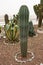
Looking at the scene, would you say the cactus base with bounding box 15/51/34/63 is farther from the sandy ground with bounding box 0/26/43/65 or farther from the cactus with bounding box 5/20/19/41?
the cactus with bounding box 5/20/19/41

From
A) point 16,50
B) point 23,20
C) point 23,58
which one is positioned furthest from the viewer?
point 16,50

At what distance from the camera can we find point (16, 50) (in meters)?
2.10

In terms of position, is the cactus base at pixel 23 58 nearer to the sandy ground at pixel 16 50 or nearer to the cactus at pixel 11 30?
the sandy ground at pixel 16 50

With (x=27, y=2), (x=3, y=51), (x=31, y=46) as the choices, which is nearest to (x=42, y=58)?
(x=31, y=46)

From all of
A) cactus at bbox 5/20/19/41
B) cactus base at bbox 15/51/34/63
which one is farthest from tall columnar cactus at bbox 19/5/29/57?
cactus at bbox 5/20/19/41

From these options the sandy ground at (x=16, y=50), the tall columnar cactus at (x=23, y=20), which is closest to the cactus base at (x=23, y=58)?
the sandy ground at (x=16, y=50)

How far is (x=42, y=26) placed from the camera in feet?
9.06

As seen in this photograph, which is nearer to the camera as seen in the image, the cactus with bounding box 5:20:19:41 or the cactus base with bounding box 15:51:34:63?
the cactus base with bounding box 15:51:34:63

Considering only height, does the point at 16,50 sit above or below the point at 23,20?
below

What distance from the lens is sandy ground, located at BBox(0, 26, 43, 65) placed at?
1.87 metres

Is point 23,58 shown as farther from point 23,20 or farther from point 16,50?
point 23,20

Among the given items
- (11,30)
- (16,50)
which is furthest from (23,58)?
(11,30)

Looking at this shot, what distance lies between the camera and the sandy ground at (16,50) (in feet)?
6.13

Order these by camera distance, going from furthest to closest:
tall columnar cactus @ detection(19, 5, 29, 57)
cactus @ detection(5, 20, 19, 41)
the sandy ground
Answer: cactus @ detection(5, 20, 19, 41) → the sandy ground → tall columnar cactus @ detection(19, 5, 29, 57)
